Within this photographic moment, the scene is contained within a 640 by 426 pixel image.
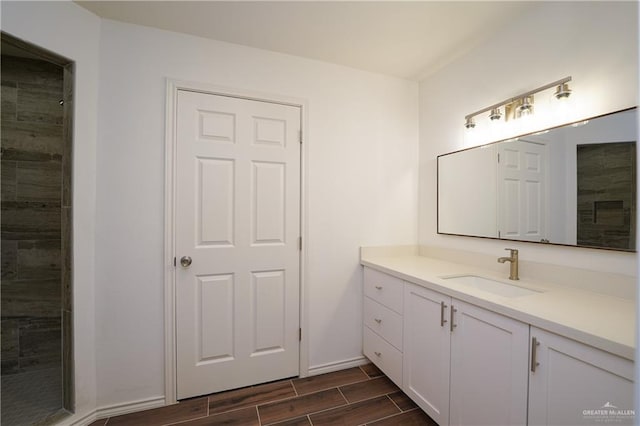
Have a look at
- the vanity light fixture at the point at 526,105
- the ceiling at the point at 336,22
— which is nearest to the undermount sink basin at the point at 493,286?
Result: the vanity light fixture at the point at 526,105

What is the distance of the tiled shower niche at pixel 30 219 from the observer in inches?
77.8

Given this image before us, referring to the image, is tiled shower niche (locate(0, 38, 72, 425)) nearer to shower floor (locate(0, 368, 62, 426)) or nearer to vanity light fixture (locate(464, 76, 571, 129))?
shower floor (locate(0, 368, 62, 426))

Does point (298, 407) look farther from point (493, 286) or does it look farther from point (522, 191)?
point (522, 191)

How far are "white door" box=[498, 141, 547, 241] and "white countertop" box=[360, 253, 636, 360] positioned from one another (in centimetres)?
28

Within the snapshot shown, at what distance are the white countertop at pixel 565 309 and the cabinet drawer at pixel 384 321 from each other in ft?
1.07

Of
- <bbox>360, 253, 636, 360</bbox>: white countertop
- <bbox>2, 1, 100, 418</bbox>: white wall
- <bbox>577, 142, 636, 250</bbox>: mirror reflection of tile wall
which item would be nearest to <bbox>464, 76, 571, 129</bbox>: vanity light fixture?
<bbox>577, 142, 636, 250</bbox>: mirror reflection of tile wall

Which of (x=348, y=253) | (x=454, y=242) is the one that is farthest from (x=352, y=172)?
(x=454, y=242)

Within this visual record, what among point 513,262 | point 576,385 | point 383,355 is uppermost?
point 513,262

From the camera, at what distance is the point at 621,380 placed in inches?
33.0

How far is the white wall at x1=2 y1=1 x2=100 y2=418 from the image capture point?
5.07 feet

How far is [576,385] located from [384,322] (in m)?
1.14

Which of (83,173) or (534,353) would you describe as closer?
(534,353)

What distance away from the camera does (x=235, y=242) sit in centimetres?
192

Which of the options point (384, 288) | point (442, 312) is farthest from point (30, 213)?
point (442, 312)
